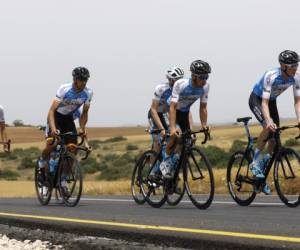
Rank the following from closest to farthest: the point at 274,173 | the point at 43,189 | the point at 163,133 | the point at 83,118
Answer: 1. the point at 274,173
2. the point at 163,133
3. the point at 83,118
4. the point at 43,189

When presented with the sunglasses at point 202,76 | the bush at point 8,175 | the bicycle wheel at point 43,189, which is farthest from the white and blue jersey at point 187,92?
the bush at point 8,175

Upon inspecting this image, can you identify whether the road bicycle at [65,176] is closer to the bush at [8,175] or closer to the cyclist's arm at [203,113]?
the cyclist's arm at [203,113]

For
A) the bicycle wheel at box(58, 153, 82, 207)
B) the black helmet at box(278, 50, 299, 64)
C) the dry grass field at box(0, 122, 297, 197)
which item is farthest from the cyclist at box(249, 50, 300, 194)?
the dry grass field at box(0, 122, 297, 197)

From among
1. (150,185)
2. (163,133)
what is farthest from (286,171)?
(150,185)

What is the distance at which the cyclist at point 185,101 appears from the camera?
980 centimetres

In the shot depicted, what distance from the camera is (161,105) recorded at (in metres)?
11.7

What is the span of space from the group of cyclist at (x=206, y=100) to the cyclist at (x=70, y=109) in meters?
1.25

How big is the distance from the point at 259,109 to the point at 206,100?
804 mm

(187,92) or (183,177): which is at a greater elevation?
(187,92)

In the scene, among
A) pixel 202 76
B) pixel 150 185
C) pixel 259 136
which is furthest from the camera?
pixel 150 185

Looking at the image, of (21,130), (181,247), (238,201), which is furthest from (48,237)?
(21,130)

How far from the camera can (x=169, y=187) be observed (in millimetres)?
10461

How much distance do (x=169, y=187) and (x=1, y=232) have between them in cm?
270

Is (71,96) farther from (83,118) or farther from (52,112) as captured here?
(83,118)
